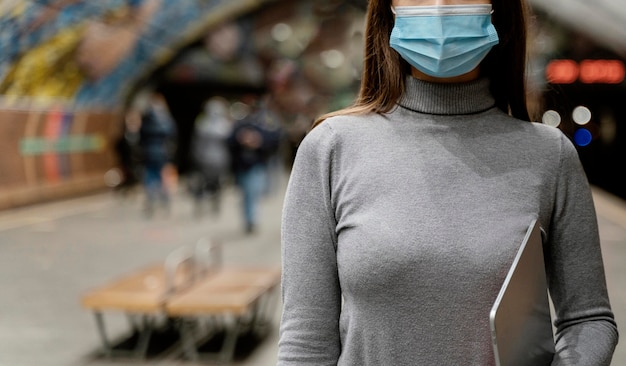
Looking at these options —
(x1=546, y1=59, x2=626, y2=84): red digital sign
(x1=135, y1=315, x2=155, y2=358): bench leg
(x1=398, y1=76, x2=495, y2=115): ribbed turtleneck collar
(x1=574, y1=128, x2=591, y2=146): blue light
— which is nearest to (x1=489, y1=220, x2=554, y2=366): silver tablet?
(x1=398, y1=76, x2=495, y2=115): ribbed turtleneck collar

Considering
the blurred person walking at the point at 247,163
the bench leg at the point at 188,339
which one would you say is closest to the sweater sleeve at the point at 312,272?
the bench leg at the point at 188,339

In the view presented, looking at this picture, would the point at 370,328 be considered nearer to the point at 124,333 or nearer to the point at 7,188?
the point at 124,333

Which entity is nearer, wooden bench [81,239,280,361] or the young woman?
the young woman

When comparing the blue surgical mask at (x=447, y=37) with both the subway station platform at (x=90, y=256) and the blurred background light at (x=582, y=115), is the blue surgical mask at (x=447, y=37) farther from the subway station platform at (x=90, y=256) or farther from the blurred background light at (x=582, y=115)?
the blurred background light at (x=582, y=115)

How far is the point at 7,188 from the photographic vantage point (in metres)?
14.5

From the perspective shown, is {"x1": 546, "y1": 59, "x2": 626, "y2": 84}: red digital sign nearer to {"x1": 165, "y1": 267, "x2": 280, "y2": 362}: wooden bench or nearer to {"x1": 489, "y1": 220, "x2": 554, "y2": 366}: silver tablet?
{"x1": 165, "y1": 267, "x2": 280, "y2": 362}: wooden bench

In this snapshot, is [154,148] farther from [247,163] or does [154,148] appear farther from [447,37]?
[447,37]

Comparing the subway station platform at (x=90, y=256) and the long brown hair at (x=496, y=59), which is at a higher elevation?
the long brown hair at (x=496, y=59)

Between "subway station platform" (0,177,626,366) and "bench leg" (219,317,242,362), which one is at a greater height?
"bench leg" (219,317,242,362)

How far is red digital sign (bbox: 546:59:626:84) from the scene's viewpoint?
15500 mm

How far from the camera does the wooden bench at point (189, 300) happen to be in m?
4.99

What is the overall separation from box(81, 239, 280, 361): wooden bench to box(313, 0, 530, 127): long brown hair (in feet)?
11.2

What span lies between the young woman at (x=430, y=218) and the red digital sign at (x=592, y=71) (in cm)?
1431

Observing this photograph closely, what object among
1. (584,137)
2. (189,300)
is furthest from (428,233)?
(584,137)
